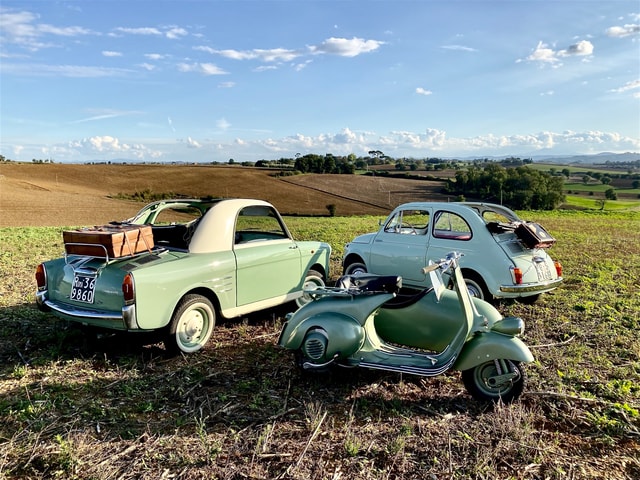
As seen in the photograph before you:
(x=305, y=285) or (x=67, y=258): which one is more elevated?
(x=67, y=258)

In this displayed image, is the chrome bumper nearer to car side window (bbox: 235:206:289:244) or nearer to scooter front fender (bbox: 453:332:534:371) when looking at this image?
scooter front fender (bbox: 453:332:534:371)

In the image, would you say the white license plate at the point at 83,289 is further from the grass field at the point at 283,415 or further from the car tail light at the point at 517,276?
the car tail light at the point at 517,276

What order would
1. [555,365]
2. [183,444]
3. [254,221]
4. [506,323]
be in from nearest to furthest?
1. [183,444]
2. [506,323]
3. [555,365]
4. [254,221]

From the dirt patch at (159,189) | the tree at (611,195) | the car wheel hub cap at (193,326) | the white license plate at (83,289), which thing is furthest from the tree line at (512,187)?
the white license plate at (83,289)

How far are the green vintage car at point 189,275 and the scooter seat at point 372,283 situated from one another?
166 cm

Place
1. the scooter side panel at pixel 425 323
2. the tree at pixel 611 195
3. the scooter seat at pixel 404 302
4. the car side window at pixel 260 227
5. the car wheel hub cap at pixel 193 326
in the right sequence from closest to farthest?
the scooter side panel at pixel 425 323, the scooter seat at pixel 404 302, the car wheel hub cap at pixel 193 326, the car side window at pixel 260 227, the tree at pixel 611 195

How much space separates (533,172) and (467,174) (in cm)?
807

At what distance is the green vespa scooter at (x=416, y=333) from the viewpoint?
3.84m

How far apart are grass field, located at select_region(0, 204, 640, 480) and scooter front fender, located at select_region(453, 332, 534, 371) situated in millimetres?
419

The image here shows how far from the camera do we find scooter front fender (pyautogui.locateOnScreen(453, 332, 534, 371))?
3.73 m

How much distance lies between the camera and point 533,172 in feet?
174

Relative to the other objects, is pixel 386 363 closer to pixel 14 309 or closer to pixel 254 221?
pixel 254 221

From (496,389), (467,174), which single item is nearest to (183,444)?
(496,389)

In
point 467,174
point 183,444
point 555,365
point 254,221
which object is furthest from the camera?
point 467,174
